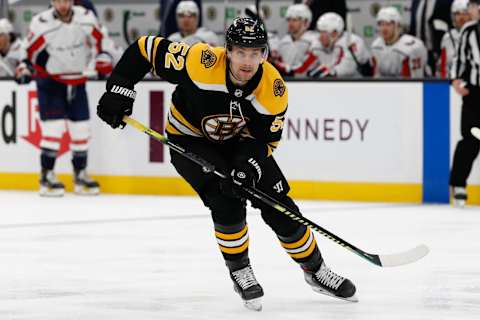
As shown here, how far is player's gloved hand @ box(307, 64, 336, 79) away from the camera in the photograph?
8.55 meters

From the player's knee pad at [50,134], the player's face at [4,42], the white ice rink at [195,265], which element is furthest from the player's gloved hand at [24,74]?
the player's face at [4,42]

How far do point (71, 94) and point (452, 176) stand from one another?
253 cm

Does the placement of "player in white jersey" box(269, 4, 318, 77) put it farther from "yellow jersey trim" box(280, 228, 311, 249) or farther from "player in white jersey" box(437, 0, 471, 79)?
"yellow jersey trim" box(280, 228, 311, 249)

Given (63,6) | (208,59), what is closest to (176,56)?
(208,59)

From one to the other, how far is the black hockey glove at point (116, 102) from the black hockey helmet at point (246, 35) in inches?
17.2

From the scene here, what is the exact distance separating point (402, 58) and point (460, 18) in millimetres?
522

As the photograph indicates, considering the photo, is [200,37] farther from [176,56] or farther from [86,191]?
[176,56]

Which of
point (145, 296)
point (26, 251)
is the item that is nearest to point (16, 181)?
point (26, 251)

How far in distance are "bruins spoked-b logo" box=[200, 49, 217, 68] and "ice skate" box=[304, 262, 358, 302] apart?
0.80 meters

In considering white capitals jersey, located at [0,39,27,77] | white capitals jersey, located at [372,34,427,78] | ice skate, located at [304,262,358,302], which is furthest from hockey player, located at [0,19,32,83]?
ice skate, located at [304,262,358,302]

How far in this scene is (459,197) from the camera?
24.4ft

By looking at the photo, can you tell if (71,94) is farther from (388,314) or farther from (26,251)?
(388,314)

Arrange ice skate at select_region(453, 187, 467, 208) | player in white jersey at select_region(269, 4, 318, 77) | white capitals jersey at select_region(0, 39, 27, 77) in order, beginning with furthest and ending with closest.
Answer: white capitals jersey at select_region(0, 39, 27, 77) → player in white jersey at select_region(269, 4, 318, 77) → ice skate at select_region(453, 187, 467, 208)

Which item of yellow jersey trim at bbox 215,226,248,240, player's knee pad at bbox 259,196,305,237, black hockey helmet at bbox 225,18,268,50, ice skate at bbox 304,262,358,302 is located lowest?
ice skate at bbox 304,262,358,302
